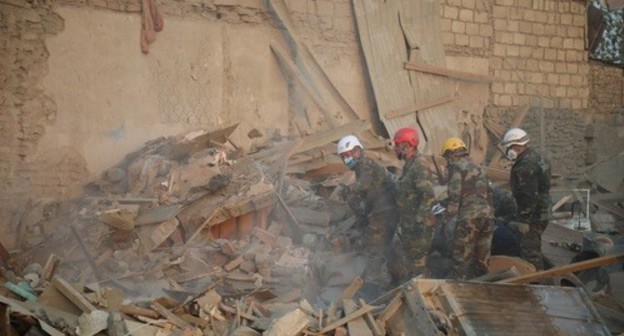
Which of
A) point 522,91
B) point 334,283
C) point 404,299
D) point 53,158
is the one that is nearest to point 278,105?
point 53,158

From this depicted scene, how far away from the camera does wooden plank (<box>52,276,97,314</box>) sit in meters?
5.28

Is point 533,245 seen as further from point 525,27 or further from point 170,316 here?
point 525,27

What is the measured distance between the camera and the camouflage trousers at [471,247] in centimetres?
675

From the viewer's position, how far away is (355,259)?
25.1ft

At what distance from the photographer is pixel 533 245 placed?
7.07 meters

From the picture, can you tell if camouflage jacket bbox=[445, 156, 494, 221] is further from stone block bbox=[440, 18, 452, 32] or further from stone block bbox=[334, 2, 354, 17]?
stone block bbox=[440, 18, 452, 32]

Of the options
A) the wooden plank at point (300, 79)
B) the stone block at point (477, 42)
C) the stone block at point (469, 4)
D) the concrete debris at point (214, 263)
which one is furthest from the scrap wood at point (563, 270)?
the stone block at point (469, 4)

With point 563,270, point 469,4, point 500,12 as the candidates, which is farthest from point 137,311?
point 500,12

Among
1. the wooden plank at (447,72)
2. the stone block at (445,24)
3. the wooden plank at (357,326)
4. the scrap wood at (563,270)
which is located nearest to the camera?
the wooden plank at (357,326)

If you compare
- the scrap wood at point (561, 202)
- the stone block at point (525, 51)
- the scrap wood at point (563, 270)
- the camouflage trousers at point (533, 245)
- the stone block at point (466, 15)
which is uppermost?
the stone block at point (466, 15)

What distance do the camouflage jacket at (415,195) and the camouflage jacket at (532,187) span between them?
1.04 metres

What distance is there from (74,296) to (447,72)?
29.9ft

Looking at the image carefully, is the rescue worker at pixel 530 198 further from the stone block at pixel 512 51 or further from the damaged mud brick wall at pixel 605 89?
the damaged mud brick wall at pixel 605 89

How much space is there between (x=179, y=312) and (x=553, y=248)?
195 inches
